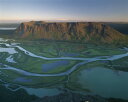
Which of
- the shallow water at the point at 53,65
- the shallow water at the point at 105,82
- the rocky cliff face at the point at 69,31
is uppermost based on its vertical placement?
the rocky cliff face at the point at 69,31

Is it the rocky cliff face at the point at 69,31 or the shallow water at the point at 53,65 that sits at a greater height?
the rocky cliff face at the point at 69,31

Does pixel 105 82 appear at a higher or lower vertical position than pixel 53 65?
lower

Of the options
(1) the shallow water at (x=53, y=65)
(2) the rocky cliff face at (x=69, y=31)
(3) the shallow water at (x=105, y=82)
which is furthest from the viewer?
(2) the rocky cliff face at (x=69, y=31)

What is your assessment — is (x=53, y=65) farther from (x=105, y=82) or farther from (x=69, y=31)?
(x=105, y=82)

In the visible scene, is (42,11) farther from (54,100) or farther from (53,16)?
(54,100)

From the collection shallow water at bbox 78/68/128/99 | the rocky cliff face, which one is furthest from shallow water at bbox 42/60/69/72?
the rocky cliff face

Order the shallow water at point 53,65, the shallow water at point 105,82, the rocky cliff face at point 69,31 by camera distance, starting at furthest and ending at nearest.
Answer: the rocky cliff face at point 69,31, the shallow water at point 53,65, the shallow water at point 105,82

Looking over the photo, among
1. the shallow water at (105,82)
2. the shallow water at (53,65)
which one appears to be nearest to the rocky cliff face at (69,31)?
the shallow water at (53,65)

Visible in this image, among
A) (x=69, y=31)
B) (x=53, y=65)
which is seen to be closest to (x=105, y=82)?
(x=53, y=65)

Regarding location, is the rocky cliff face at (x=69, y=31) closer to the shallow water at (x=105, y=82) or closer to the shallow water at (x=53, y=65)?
the shallow water at (x=53, y=65)
